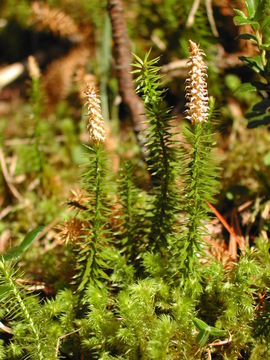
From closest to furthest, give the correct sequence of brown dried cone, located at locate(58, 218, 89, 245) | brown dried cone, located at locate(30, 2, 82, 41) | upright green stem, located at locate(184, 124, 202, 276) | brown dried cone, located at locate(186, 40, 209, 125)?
brown dried cone, located at locate(186, 40, 209, 125), upright green stem, located at locate(184, 124, 202, 276), brown dried cone, located at locate(58, 218, 89, 245), brown dried cone, located at locate(30, 2, 82, 41)

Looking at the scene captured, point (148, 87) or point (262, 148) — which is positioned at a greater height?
point (148, 87)

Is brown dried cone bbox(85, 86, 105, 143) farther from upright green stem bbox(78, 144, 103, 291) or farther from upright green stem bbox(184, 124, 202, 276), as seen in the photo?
upright green stem bbox(184, 124, 202, 276)

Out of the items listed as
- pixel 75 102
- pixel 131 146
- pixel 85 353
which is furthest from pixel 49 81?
pixel 85 353

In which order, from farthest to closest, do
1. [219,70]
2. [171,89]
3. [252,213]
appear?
1. [171,89]
2. [219,70]
3. [252,213]

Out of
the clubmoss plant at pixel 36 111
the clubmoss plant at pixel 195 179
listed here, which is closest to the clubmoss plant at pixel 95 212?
the clubmoss plant at pixel 195 179

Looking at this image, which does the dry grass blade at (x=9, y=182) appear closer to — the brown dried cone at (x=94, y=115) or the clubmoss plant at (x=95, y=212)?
the clubmoss plant at (x=95, y=212)

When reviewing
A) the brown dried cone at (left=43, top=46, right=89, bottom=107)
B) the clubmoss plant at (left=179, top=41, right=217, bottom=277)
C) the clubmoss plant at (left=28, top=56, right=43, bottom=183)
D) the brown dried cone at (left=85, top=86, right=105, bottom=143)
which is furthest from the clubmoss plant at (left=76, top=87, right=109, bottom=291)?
the brown dried cone at (left=43, top=46, right=89, bottom=107)

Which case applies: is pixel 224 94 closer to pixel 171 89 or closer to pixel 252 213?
pixel 171 89
